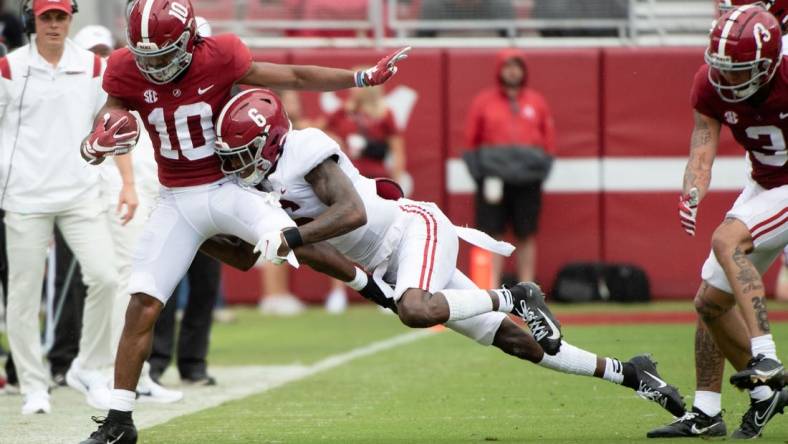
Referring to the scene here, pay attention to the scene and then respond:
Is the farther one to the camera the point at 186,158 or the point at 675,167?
the point at 675,167

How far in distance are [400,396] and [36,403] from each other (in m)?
1.90

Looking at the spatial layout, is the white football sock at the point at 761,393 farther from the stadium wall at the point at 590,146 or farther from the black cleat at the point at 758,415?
the stadium wall at the point at 590,146

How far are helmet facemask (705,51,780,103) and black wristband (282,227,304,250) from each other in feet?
6.07

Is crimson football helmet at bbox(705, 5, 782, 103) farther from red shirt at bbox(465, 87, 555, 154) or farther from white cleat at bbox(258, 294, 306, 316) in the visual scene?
white cleat at bbox(258, 294, 306, 316)

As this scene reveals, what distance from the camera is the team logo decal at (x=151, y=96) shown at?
6109mm

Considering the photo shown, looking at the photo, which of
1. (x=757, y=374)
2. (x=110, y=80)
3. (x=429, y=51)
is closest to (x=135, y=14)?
(x=110, y=80)

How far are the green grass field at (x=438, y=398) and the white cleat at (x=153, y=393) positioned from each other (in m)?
0.42

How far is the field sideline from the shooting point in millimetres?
6305

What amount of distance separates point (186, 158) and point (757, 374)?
8.34 ft

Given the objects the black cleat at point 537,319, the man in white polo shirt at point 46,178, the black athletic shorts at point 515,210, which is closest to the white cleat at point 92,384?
the man in white polo shirt at point 46,178

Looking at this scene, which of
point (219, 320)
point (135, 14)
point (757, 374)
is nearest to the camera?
point (757, 374)

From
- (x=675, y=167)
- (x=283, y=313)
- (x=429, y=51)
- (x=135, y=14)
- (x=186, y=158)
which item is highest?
(x=135, y=14)

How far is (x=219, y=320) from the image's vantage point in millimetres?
12234

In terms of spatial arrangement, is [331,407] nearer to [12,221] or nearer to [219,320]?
[12,221]
